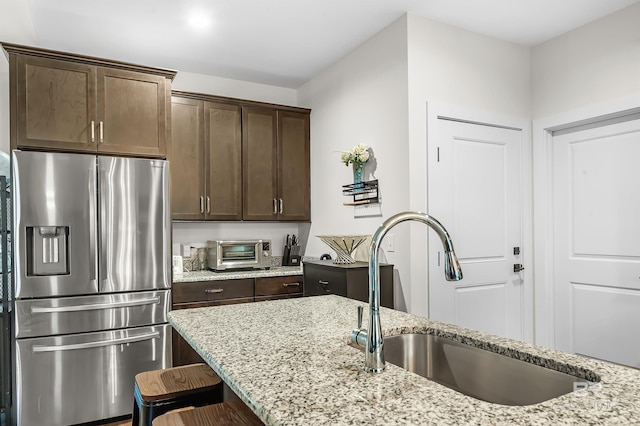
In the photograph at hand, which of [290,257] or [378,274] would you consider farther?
[290,257]

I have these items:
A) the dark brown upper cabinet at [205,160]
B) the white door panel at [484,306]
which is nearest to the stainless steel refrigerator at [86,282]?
the dark brown upper cabinet at [205,160]

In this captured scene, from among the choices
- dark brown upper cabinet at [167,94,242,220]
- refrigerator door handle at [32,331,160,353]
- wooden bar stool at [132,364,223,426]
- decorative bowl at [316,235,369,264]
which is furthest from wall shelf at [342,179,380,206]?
wooden bar stool at [132,364,223,426]

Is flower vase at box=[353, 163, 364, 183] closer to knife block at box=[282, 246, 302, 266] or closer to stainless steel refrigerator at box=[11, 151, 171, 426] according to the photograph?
knife block at box=[282, 246, 302, 266]

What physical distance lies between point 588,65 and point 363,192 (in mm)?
1829

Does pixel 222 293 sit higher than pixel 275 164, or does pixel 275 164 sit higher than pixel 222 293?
pixel 275 164

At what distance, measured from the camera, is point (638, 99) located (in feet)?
Result: 9.28

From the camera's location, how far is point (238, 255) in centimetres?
381

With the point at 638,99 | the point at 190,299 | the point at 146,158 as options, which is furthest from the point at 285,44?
the point at 638,99

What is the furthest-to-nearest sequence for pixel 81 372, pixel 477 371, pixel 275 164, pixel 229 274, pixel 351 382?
pixel 275 164
pixel 229 274
pixel 81 372
pixel 477 371
pixel 351 382

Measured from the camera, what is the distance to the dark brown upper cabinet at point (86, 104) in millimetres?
2789

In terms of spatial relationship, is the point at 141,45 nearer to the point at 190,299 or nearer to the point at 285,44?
the point at 285,44

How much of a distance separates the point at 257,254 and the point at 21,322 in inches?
69.4

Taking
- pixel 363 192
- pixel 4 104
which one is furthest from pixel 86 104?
pixel 363 192

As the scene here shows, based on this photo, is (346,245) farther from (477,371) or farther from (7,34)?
(7,34)
